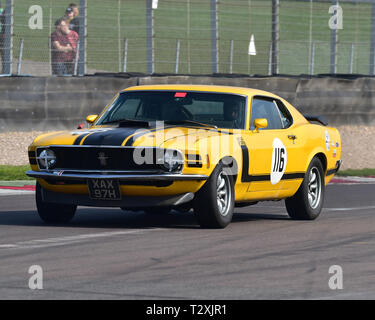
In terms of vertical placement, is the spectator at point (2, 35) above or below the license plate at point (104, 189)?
above

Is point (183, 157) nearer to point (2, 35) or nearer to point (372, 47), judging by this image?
point (2, 35)

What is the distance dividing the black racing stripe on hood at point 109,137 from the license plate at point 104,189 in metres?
0.37

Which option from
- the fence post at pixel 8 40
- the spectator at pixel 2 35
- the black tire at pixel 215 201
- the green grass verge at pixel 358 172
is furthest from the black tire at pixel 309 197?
the spectator at pixel 2 35

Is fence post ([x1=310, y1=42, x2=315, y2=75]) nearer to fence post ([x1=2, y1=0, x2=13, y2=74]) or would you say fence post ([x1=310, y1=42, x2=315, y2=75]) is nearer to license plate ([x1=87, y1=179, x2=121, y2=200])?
fence post ([x1=2, y1=0, x2=13, y2=74])

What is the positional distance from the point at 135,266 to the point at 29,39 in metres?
13.7

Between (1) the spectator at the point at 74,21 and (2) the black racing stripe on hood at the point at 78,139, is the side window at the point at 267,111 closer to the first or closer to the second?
(2) the black racing stripe on hood at the point at 78,139

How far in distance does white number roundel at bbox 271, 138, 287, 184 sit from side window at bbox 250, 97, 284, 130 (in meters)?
0.31

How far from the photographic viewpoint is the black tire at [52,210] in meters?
11.0

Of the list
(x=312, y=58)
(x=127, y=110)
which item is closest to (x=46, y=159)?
(x=127, y=110)

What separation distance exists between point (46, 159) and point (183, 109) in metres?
1.59

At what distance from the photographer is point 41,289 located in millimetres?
6902

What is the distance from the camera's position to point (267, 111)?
12.0 m

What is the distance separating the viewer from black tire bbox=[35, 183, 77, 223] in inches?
432
